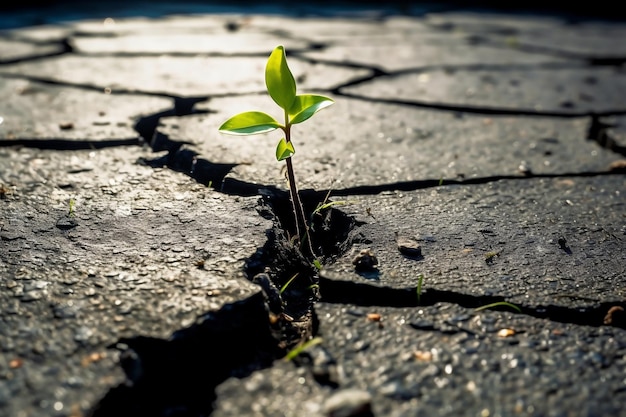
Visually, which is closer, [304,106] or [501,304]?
[501,304]

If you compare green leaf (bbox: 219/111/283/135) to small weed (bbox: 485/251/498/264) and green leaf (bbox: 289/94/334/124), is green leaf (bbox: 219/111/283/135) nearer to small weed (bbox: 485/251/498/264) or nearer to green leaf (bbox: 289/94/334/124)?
green leaf (bbox: 289/94/334/124)

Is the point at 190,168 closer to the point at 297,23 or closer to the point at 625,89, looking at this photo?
the point at 625,89

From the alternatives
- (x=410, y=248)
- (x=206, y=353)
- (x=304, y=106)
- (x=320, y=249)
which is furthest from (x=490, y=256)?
(x=206, y=353)

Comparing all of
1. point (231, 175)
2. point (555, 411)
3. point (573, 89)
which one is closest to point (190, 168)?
point (231, 175)

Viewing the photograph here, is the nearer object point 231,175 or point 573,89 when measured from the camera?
point 231,175

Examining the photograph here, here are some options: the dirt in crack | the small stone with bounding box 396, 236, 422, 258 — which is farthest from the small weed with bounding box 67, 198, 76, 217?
the small stone with bounding box 396, 236, 422, 258

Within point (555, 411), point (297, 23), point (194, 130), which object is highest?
point (297, 23)

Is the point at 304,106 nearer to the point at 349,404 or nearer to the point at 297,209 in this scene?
the point at 297,209
